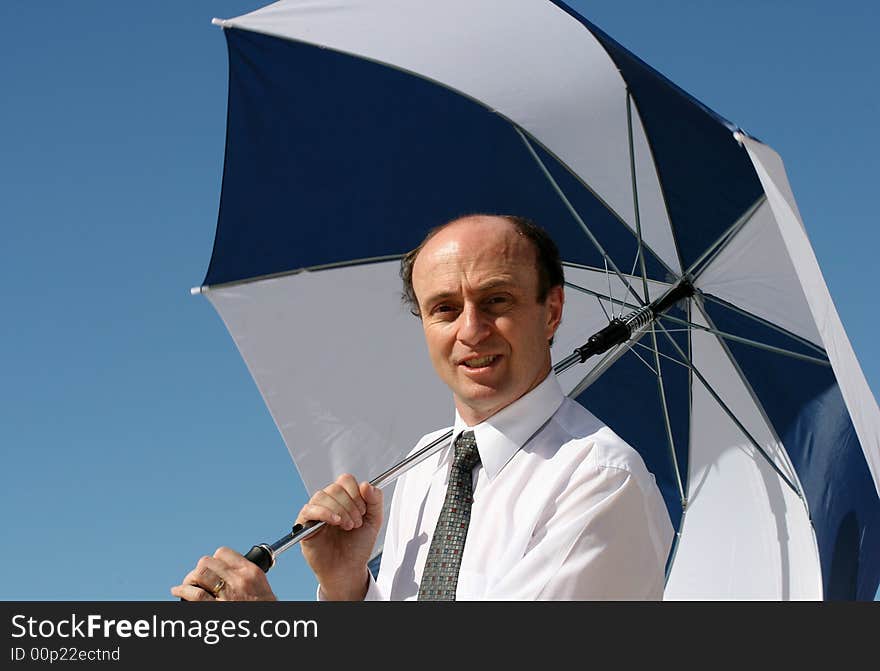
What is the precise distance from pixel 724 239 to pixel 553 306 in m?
2.49

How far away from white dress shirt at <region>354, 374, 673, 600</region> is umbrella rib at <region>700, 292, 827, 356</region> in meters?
2.68

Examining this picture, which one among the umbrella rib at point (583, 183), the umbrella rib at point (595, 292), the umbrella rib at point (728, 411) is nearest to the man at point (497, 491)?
the umbrella rib at point (583, 183)

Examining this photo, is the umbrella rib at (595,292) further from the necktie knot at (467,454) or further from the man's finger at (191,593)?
the man's finger at (191,593)

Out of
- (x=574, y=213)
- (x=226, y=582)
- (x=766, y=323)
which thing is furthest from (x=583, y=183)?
(x=226, y=582)

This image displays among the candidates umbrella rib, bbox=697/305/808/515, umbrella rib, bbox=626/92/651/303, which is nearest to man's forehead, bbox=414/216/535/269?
umbrella rib, bbox=626/92/651/303

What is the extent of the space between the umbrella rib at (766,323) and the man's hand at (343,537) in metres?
2.93

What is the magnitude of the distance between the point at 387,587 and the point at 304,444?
242cm

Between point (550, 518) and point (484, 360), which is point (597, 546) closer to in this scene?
point (550, 518)

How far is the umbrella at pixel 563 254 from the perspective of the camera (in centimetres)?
505

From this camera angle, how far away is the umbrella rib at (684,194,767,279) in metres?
4.96

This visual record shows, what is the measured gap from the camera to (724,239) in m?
5.33
